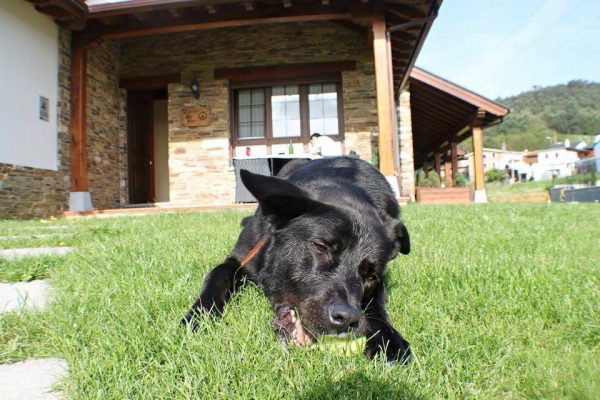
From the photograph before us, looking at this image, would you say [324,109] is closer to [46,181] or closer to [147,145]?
[147,145]

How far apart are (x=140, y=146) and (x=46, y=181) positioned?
4.38 metres

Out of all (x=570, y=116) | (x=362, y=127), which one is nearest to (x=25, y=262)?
(x=362, y=127)

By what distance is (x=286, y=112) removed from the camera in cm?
1095

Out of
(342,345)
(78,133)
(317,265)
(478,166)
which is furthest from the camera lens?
(478,166)

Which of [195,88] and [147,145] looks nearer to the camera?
[195,88]

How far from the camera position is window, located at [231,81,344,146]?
10.8 m

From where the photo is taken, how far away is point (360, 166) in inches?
106

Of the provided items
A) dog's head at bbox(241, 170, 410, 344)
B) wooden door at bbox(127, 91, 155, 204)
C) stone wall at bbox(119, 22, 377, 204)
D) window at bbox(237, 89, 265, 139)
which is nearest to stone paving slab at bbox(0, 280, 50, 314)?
dog's head at bbox(241, 170, 410, 344)

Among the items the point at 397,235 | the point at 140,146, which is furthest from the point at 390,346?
the point at 140,146

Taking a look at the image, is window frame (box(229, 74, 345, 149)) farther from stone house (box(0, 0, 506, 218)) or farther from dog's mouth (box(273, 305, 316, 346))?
dog's mouth (box(273, 305, 316, 346))

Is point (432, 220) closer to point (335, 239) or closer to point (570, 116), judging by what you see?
point (335, 239)

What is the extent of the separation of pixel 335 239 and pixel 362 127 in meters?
9.09

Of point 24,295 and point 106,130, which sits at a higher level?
point 106,130

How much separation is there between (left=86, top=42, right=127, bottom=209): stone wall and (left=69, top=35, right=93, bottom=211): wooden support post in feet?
3.17
